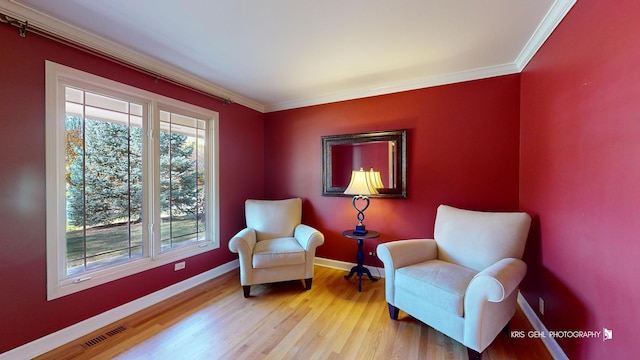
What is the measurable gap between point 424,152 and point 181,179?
2857 millimetres

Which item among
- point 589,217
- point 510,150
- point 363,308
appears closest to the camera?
point 589,217

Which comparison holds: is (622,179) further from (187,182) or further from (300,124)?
(187,182)

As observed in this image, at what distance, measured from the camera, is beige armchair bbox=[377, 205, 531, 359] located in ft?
5.10

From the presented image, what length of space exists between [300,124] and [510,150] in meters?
2.60

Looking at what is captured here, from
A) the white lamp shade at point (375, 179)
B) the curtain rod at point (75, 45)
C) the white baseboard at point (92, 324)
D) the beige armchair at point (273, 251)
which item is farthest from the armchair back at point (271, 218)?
the curtain rod at point (75, 45)

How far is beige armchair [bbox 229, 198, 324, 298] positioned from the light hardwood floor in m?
0.20

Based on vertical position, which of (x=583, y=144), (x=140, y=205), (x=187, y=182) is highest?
(x=583, y=144)

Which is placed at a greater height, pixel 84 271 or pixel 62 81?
pixel 62 81

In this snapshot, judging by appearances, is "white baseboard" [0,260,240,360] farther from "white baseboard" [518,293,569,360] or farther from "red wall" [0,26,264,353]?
"white baseboard" [518,293,569,360]

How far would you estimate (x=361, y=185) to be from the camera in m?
2.77

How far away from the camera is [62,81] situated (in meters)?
1.87

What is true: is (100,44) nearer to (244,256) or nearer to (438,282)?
(244,256)

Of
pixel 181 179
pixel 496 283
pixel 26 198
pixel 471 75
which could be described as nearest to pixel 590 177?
pixel 496 283

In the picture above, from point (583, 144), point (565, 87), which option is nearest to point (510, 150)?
point (565, 87)
